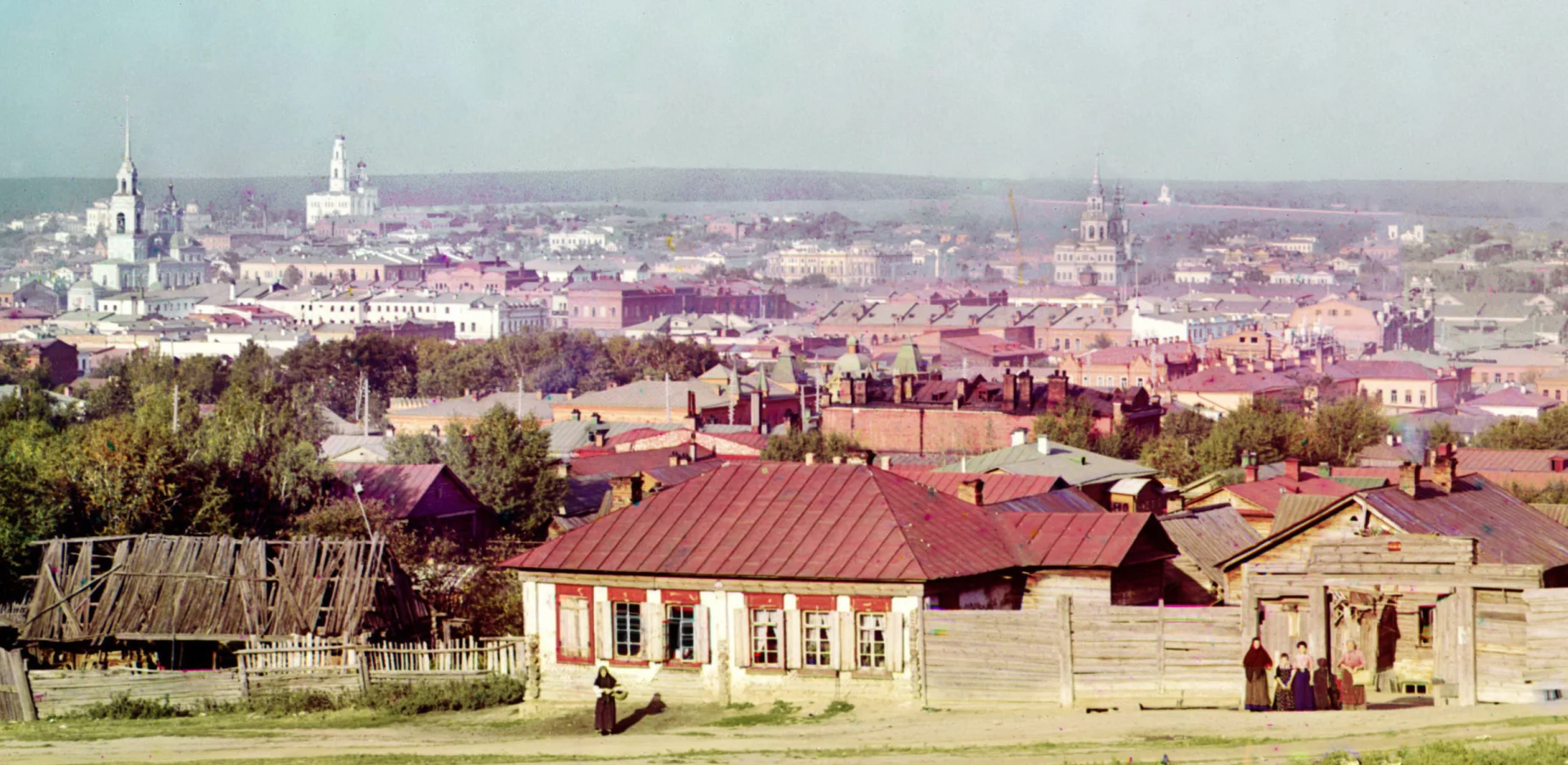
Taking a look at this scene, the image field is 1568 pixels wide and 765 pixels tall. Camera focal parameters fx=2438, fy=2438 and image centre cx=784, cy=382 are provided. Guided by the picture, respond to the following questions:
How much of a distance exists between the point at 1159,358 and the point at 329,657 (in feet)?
303

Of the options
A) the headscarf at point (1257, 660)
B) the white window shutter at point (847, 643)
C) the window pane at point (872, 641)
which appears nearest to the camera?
the headscarf at point (1257, 660)

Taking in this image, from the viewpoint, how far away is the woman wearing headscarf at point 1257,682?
20266mm

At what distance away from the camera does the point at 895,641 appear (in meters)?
23.1

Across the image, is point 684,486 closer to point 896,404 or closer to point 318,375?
point 896,404

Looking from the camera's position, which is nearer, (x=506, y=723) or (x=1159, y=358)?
(x=506, y=723)

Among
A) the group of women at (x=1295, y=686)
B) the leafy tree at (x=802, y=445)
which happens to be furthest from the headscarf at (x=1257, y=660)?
the leafy tree at (x=802, y=445)

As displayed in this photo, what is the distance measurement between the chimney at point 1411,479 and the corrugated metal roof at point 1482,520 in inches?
3.6

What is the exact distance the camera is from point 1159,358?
4550 inches

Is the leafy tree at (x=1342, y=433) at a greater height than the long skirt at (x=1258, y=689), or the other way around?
the long skirt at (x=1258, y=689)

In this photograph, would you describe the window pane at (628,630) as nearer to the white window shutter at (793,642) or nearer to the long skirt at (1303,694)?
the white window shutter at (793,642)

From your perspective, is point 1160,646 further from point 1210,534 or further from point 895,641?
point 1210,534

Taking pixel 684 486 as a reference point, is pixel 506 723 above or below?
below

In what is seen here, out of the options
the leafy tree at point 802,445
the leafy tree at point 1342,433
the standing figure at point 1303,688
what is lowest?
the leafy tree at point 1342,433

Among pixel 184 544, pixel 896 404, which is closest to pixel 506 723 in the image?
pixel 184 544
